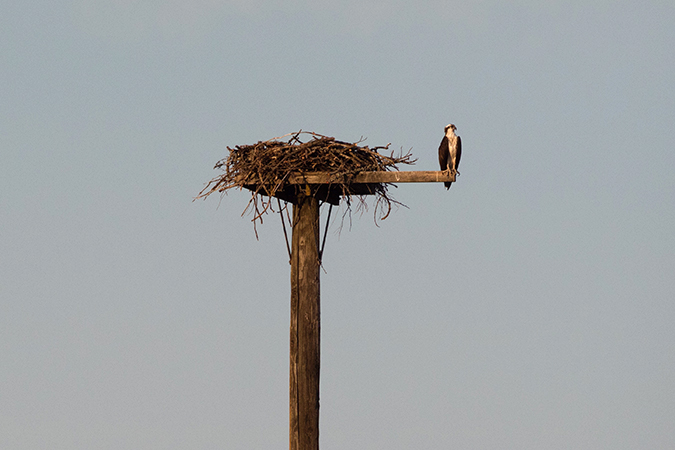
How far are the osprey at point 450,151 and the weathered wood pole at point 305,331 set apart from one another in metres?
1.76

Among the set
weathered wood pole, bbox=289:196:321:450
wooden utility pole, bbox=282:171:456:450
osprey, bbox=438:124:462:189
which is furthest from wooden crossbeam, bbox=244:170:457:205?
osprey, bbox=438:124:462:189

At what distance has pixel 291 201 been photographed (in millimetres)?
7012

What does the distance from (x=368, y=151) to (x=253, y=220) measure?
1405 millimetres

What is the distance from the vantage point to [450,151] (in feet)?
24.3

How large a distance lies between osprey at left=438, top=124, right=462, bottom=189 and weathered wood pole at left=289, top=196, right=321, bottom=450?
1764 millimetres

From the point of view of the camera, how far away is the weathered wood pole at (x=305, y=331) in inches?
248

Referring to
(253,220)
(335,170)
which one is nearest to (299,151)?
(335,170)

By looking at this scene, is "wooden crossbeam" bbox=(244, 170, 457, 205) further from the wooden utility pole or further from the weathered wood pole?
the weathered wood pole

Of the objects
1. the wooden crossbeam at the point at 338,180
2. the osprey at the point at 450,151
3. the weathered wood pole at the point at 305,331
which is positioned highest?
the osprey at the point at 450,151

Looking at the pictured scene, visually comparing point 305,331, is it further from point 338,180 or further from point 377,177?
point 377,177

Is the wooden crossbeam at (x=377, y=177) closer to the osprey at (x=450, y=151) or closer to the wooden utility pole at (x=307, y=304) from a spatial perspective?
the wooden utility pole at (x=307, y=304)

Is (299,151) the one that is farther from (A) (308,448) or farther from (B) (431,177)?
(A) (308,448)

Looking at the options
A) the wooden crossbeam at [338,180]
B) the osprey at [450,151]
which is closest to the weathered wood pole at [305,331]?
the wooden crossbeam at [338,180]

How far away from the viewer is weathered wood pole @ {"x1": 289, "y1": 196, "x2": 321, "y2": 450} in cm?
630
